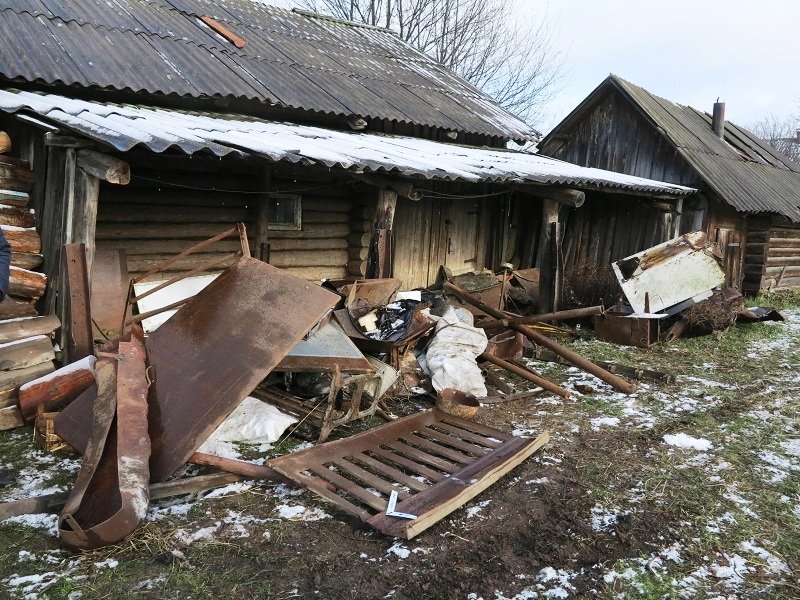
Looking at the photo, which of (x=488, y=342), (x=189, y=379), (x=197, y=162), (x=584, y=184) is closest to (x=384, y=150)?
(x=197, y=162)

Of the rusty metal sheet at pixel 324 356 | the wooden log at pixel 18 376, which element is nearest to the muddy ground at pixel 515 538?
the wooden log at pixel 18 376

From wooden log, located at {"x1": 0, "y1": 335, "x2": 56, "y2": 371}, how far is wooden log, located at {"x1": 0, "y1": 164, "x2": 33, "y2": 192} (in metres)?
1.47

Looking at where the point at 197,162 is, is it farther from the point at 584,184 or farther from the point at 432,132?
the point at 584,184

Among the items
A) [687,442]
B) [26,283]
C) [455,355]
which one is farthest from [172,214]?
[687,442]

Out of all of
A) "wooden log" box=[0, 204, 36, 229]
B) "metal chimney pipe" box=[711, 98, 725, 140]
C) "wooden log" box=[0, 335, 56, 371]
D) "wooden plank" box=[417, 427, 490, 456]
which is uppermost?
"metal chimney pipe" box=[711, 98, 725, 140]

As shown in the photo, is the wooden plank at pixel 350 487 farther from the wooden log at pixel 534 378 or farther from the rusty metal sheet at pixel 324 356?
the wooden log at pixel 534 378

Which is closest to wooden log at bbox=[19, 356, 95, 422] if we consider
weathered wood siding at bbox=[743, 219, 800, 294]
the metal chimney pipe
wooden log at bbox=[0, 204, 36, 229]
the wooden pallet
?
wooden log at bbox=[0, 204, 36, 229]

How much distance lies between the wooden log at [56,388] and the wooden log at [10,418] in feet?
0.15

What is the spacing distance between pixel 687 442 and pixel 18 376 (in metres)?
5.44

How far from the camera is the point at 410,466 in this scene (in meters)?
3.90

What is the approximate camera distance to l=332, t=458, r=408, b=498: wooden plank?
3.56 m

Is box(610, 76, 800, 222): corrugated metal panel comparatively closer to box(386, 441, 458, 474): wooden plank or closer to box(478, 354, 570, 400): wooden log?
box(478, 354, 570, 400): wooden log

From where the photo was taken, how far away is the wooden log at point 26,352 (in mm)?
4605

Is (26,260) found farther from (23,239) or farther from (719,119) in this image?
(719,119)
